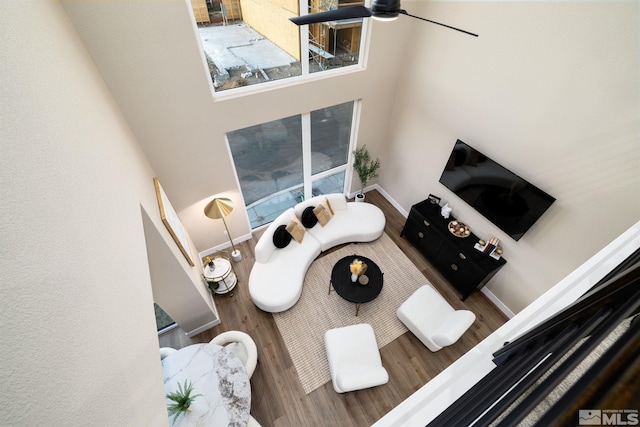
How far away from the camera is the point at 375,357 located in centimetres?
331

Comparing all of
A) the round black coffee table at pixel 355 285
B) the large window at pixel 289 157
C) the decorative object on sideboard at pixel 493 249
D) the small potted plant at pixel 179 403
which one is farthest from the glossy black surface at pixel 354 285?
the small potted plant at pixel 179 403

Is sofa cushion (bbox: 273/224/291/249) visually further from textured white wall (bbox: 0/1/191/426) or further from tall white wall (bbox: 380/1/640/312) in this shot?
tall white wall (bbox: 380/1/640/312)

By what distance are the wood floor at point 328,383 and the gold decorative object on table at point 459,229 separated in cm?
77

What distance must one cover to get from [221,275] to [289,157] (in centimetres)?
216

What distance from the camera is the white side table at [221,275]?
→ 3.97 meters

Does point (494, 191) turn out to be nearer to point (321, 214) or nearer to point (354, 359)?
point (321, 214)

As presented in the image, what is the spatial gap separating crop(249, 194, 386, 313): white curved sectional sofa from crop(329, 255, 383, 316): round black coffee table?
0.51 metres

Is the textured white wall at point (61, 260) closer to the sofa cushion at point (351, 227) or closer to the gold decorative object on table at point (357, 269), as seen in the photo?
the gold decorative object on table at point (357, 269)

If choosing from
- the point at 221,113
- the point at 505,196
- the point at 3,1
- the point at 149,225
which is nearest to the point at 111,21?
the point at 221,113

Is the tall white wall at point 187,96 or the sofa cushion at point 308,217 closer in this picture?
the tall white wall at point 187,96

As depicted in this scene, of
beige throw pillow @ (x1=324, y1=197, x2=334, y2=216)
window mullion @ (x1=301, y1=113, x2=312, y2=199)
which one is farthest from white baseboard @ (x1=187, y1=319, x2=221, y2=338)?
window mullion @ (x1=301, y1=113, x2=312, y2=199)

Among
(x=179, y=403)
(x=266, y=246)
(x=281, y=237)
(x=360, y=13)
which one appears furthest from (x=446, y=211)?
(x=179, y=403)

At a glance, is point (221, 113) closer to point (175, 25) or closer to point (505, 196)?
point (175, 25)

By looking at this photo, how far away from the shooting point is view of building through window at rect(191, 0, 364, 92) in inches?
124
